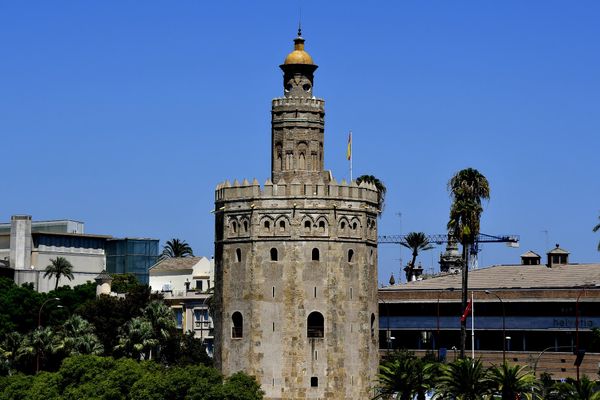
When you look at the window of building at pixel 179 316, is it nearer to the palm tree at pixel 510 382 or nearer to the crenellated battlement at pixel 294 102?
the crenellated battlement at pixel 294 102

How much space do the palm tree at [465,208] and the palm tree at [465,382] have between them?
1839 centimetres

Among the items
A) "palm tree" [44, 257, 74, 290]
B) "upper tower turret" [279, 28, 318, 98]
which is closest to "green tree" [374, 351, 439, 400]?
"upper tower turret" [279, 28, 318, 98]

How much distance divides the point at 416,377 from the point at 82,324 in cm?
3804

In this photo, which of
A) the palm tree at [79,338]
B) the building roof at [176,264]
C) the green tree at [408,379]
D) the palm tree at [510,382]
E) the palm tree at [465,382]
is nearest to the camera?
the palm tree at [510,382]

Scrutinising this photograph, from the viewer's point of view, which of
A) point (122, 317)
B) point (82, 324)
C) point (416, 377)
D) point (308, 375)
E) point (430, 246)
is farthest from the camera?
point (430, 246)

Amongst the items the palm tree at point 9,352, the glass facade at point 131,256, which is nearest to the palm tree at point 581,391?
the palm tree at point 9,352

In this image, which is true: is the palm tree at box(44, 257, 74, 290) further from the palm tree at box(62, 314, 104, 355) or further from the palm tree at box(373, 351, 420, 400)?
the palm tree at box(373, 351, 420, 400)

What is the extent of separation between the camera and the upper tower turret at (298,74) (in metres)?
92.8

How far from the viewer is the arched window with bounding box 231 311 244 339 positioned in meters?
91.2

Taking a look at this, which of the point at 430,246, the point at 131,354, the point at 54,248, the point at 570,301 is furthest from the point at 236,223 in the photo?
the point at 430,246

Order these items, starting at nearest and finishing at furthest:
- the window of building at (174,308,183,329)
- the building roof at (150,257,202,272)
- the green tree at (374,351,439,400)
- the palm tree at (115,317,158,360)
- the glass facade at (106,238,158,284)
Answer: the green tree at (374,351,439,400) < the palm tree at (115,317,158,360) < the window of building at (174,308,183,329) < the building roof at (150,257,202,272) < the glass facade at (106,238,158,284)

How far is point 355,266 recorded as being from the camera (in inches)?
3610

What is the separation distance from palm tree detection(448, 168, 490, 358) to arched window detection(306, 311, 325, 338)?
43.5 feet

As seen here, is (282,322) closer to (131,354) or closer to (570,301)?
(131,354)
